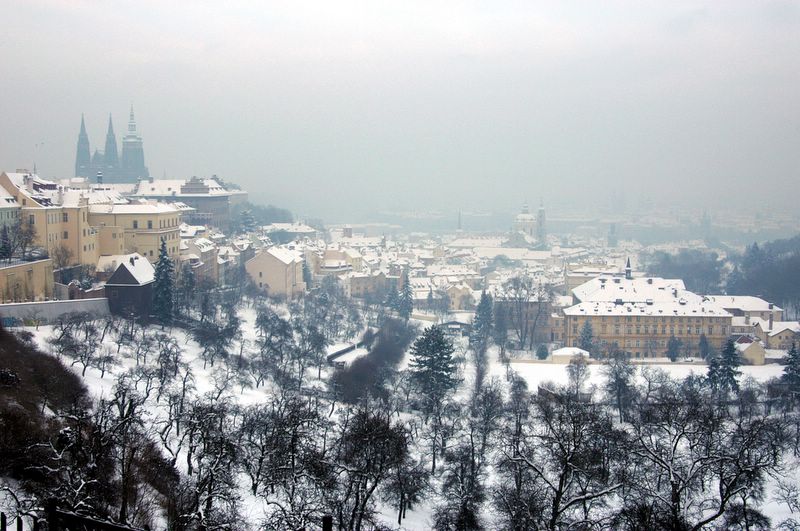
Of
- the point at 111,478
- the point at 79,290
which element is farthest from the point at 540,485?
the point at 79,290

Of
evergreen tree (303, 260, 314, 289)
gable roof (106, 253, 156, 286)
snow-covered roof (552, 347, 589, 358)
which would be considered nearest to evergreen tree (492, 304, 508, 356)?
snow-covered roof (552, 347, 589, 358)

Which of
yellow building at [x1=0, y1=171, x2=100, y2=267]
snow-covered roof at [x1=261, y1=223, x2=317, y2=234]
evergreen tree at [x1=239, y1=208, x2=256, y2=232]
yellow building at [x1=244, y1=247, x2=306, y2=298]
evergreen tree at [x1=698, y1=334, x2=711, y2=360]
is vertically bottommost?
evergreen tree at [x1=698, y1=334, x2=711, y2=360]

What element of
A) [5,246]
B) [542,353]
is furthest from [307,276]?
[5,246]

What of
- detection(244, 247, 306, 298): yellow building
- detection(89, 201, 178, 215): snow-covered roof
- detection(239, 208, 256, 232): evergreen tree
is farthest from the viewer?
detection(239, 208, 256, 232): evergreen tree

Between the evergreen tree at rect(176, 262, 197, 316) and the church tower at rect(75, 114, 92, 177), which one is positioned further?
the church tower at rect(75, 114, 92, 177)

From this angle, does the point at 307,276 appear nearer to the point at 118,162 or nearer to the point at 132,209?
the point at 132,209

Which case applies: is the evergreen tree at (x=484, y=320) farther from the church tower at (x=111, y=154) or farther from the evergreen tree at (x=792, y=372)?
the church tower at (x=111, y=154)

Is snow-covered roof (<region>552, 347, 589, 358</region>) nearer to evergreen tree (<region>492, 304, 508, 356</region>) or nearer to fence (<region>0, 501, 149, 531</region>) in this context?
evergreen tree (<region>492, 304, 508, 356</region>)

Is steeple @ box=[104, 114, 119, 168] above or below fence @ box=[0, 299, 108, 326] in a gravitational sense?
above
